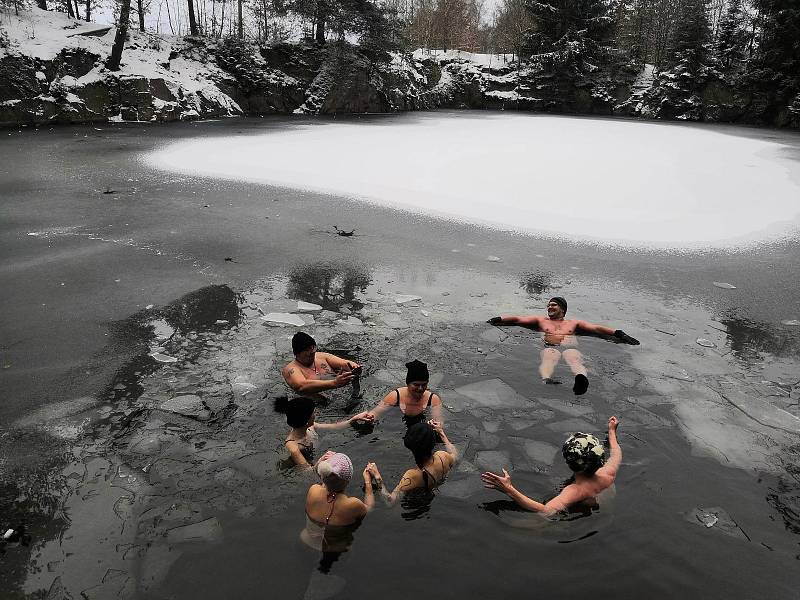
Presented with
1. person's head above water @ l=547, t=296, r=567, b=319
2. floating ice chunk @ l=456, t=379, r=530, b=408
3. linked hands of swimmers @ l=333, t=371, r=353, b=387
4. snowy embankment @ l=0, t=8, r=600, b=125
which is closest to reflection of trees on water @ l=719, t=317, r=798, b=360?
person's head above water @ l=547, t=296, r=567, b=319

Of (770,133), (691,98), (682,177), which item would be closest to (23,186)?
(682,177)

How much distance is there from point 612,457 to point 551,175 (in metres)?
10.7

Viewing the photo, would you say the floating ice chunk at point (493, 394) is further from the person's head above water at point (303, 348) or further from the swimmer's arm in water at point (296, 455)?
the swimmer's arm in water at point (296, 455)

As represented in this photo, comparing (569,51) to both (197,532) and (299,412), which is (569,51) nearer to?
(299,412)

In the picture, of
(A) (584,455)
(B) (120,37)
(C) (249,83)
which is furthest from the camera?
(C) (249,83)

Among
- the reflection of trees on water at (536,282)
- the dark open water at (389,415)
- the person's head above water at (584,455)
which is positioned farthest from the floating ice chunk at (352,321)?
the person's head above water at (584,455)

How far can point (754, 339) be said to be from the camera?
6.04 meters

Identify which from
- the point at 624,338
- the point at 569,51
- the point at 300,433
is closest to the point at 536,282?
the point at 624,338

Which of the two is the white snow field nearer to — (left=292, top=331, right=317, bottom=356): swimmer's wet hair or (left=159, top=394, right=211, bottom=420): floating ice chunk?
(left=292, top=331, right=317, bottom=356): swimmer's wet hair

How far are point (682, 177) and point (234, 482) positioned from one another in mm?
13410

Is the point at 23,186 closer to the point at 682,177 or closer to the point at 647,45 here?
the point at 682,177

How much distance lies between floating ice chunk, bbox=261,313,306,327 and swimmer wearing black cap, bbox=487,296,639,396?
2.21 metres

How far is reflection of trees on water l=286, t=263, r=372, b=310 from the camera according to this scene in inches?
270

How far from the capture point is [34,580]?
9.41 feet
